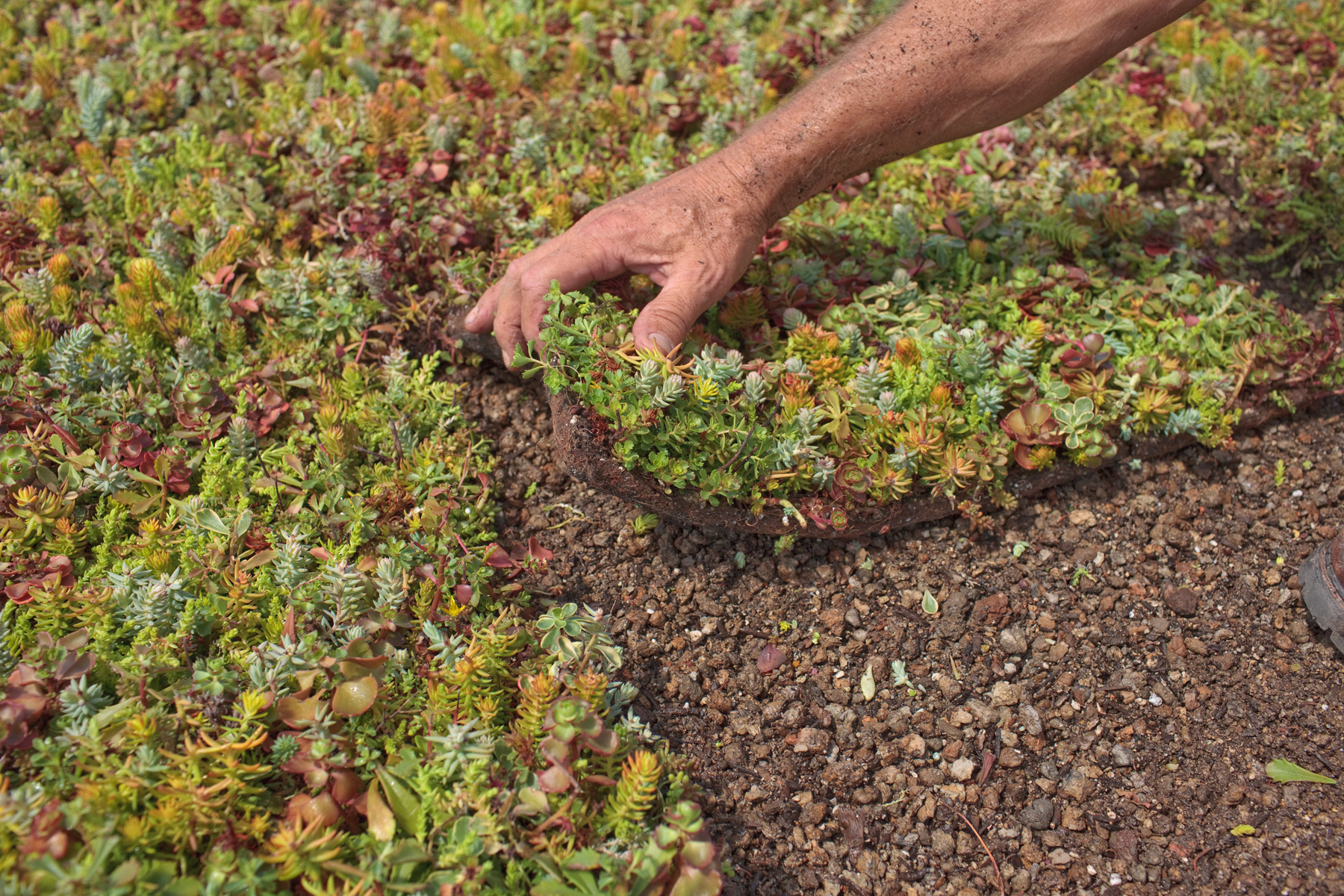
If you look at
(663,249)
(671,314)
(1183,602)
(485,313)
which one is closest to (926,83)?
(663,249)

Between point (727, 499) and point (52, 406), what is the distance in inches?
80.0

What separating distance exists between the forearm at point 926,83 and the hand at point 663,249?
9cm

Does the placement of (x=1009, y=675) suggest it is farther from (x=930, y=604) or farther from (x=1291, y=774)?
(x=1291, y=774)

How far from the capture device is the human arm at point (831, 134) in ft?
8.52

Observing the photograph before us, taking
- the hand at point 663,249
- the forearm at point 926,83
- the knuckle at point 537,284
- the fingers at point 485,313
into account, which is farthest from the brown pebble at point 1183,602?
the fingers at point 485,313

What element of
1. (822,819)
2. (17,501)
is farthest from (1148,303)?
(17,501)

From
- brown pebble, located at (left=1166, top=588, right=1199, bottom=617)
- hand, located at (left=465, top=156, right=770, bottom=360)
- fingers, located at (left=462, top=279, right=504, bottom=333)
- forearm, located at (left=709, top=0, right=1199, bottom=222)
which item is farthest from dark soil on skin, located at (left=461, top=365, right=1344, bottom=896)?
forearm, located at (left=709, top=0, right=1199, bottom=222)

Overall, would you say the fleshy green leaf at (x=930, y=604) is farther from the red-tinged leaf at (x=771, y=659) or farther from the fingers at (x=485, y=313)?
the fingers at (x=485, y=313)

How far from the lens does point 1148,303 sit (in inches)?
126

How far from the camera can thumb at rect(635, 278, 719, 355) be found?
2574 mm

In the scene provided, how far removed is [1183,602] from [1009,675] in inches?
23.7

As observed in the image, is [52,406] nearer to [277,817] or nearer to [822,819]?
[277,817]

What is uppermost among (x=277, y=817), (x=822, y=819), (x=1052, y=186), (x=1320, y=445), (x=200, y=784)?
(x=200, y=784)

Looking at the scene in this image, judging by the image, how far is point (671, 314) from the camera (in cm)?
263
